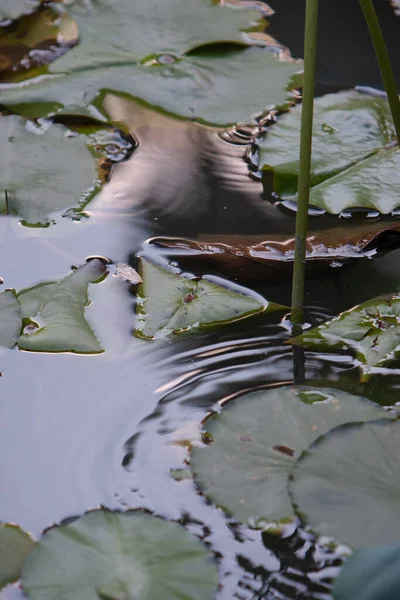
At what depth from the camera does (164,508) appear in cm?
85

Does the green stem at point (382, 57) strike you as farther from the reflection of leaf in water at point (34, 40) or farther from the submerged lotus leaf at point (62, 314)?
the reflection of leaf in water at point (34, 40)

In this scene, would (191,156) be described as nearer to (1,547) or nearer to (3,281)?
(3,281)

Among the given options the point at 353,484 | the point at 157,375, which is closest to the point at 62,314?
the point at 157,375

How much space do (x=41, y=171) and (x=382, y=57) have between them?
0.66m

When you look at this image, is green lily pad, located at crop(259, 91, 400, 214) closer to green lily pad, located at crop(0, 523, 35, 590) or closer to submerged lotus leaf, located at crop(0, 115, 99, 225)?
submerged lotus leaf, located at crop(0, 115, 99, 225)

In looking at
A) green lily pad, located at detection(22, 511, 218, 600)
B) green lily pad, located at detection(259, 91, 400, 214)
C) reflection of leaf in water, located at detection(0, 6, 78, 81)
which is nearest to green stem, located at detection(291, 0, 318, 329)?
green lily pad, located at detection(259, 91, 400, 214)

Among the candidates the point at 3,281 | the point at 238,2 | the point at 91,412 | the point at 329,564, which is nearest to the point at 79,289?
the point at 3,281

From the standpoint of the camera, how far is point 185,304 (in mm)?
1113

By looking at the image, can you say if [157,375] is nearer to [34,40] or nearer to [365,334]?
[365,334]

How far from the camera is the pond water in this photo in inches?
32.7

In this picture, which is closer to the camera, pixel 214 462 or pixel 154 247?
pixel 214 462

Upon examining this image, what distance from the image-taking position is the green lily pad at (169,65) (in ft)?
5.29

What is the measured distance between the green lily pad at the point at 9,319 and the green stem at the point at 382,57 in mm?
676

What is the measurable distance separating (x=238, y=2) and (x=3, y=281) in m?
1.22
